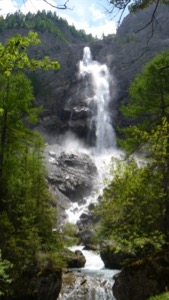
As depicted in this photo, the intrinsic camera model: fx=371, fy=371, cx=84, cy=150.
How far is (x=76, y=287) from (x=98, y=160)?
159 feet

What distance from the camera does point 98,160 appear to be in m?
68.4

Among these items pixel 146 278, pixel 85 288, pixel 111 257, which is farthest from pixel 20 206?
pixel 111 257

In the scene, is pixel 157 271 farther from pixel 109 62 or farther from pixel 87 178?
pixel 109 62

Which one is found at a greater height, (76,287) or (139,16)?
(139,16)

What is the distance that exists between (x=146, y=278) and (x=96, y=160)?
2180 inches

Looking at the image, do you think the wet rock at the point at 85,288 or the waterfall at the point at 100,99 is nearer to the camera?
the wet rock at the point at 85,288

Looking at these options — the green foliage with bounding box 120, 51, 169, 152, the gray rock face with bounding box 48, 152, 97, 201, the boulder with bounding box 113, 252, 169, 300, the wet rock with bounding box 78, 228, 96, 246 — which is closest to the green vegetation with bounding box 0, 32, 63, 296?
the boulder with bounding box 113, 252, 169, 300

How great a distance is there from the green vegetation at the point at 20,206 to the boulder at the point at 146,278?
14.2 ft

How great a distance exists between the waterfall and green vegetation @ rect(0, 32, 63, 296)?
4628 cm

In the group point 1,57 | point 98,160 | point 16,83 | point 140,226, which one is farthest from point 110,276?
point 98,160

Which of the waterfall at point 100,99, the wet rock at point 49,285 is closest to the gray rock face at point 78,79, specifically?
the waterfall at point 100,99

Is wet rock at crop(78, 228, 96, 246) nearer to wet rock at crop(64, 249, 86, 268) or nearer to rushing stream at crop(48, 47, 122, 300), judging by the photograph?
rushing stream at crop(48, 47, 122, 300)

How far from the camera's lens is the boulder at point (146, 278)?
12.8 metres

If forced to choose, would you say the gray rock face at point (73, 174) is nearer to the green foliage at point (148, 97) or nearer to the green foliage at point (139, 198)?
the green foliage at point (148, 97)
